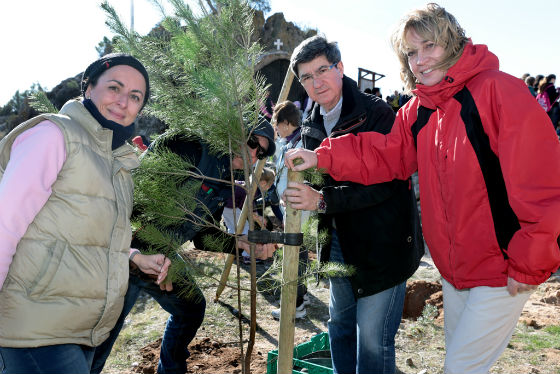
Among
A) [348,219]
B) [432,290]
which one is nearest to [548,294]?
[432,290]

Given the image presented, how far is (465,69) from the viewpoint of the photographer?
1636 millimetres

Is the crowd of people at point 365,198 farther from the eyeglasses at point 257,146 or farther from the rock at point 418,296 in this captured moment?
the rock at point 418,296

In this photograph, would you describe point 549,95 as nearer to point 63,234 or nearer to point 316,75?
point 316,75

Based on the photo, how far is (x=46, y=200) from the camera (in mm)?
1474

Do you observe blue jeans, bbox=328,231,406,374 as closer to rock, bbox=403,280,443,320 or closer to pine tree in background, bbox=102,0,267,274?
pine tree in background, bbox=102,0,267,274

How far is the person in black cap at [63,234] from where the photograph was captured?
142cm

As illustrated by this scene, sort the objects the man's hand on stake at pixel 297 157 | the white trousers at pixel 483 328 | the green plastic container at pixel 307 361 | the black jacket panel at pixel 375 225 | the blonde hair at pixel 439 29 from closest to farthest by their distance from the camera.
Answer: the white trousers at pixel 483 328 < the blonde hair at pixel 439 29 < the man's hand on stake at pixel 297 157 < the black jacket panel at pixel 375 225 < the green plastic container at pixel 307 361

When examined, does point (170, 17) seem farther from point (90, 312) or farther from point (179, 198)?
point (90, 312)

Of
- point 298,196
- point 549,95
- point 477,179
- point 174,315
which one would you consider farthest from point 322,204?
point 549,95

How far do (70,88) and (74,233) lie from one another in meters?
19.9

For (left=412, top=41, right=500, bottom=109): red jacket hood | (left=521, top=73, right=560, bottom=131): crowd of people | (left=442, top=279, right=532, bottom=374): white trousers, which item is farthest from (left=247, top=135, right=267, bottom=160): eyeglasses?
(left=521, top=73, right=560, bottom=131): crowd of people

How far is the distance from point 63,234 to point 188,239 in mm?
760

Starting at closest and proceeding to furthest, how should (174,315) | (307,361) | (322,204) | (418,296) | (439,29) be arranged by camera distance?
(439,29) < (322,204) < (174,315) < (307,361) < (418,296)

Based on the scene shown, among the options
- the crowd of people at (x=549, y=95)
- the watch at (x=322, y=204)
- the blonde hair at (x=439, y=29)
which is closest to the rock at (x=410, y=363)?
the watch at (x=322, y=204)
